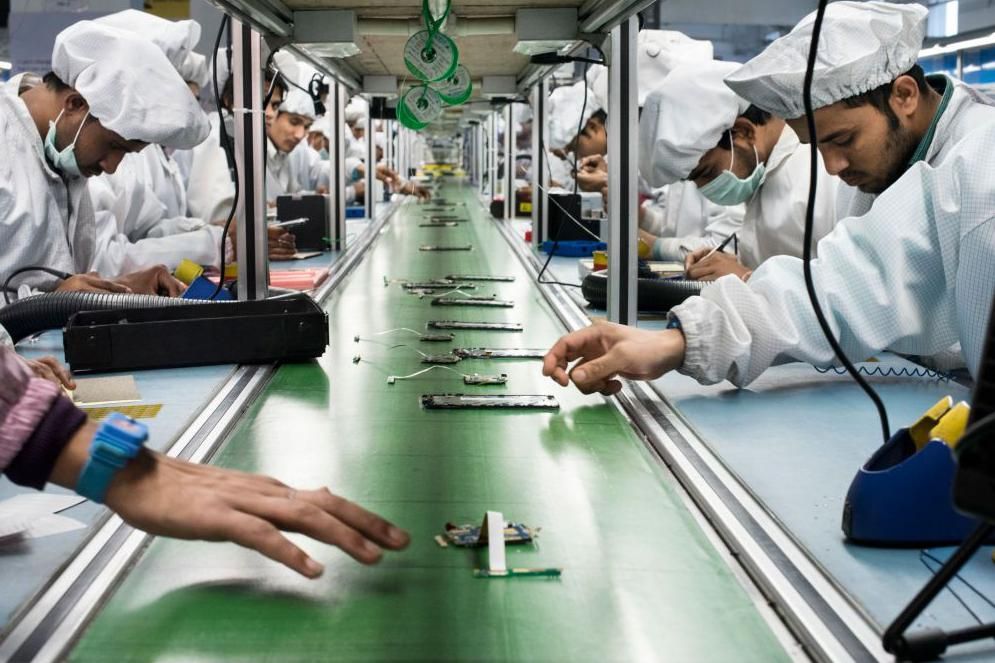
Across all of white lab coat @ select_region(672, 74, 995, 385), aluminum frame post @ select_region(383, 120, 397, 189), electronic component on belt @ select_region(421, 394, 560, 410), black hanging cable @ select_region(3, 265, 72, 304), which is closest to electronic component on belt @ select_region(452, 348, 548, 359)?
electronic component on belt @ select_region(421, 394, 560, 410)

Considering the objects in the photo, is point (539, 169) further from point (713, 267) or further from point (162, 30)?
point (162, 30)

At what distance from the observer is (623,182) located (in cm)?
242

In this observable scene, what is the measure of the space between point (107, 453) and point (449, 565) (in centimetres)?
42

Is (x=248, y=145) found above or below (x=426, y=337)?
above

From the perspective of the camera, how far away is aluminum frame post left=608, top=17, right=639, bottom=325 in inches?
94.7

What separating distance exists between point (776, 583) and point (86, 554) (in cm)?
81

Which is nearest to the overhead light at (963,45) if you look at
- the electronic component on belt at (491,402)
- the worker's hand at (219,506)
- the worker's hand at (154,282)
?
the worker's hand at (154,282)

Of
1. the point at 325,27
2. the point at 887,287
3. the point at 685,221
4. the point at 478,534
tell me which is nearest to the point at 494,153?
the point at 685,221

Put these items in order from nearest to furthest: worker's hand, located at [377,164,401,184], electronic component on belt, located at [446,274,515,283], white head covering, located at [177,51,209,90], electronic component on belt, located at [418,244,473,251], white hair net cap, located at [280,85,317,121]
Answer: electronic component on belt, located at [446,274,515,283] → white head covering, located at [177,51,209,90] → electronic component on belt, located at [418,244,473,251] → white hair net cap, located at [280,85,317,121] → worker's hand, located at [377,164,401,184]

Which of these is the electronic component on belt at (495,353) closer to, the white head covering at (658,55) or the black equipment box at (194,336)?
the black equipment box at (194,336)

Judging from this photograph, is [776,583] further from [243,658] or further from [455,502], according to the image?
[243,658]

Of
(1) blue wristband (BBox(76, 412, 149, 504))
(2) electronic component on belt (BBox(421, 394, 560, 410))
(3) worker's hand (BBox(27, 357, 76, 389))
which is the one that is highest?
(1) blue wristband (BBox(76, 412, 149, 504))

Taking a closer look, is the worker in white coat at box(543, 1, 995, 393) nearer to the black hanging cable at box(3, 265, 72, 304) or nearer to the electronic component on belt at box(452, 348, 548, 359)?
the electronic component on belt at box(452, 348, 548, 359)

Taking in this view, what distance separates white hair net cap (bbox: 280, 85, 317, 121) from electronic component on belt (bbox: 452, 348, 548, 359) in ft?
12.0
